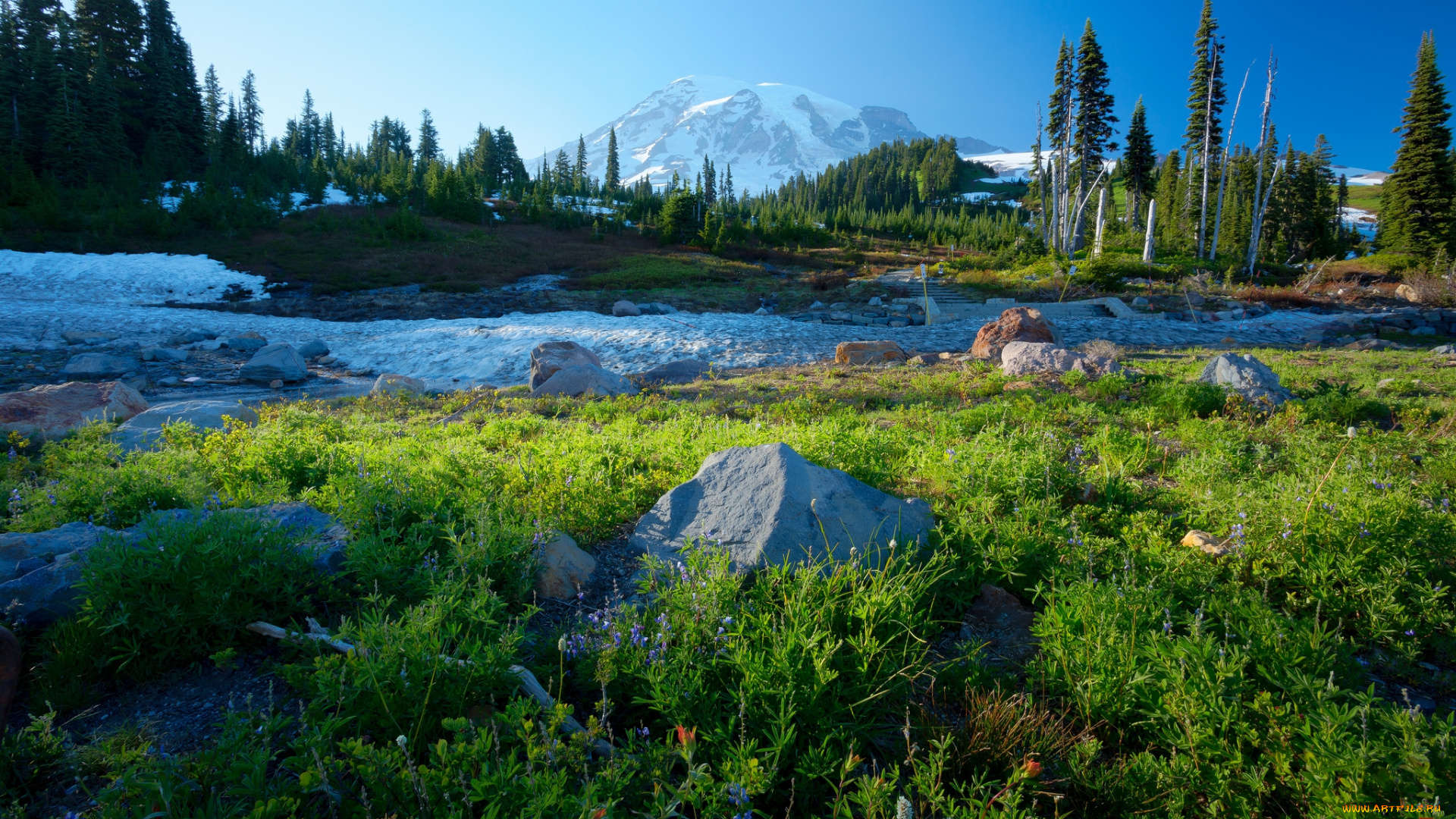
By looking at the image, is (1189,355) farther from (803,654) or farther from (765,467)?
(803,654)

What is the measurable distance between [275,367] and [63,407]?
6.47 meters

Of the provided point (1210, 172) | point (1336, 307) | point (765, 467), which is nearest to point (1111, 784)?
point (765, 467)

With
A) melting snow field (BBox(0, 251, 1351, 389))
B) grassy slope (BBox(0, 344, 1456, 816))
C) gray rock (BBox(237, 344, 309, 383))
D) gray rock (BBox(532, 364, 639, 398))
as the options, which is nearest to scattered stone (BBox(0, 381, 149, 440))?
grassy slope (BBox(0, 344, 1456, 816))

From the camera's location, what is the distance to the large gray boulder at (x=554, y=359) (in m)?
11.2

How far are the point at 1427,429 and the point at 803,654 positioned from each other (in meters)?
8.21

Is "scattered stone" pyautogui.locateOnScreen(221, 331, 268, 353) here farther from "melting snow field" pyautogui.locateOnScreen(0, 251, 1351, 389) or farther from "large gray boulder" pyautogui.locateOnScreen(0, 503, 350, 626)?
"large gray boulder" pyautogui.locateOnScreen(0, 503, 350, 626)

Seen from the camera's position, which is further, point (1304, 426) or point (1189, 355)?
point (1189, 355)

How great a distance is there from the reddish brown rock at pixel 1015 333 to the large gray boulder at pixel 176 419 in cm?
1272

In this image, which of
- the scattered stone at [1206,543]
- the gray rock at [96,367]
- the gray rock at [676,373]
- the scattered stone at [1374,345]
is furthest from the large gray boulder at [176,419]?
the scattered stone at [1374,345]

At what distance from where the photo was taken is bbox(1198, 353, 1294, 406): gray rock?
7242 millimetres

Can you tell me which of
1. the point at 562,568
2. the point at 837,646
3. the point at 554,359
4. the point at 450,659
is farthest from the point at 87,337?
the point at 837,646

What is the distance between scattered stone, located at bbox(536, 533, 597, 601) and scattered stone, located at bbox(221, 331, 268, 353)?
18777mm

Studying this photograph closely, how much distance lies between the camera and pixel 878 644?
2568mm

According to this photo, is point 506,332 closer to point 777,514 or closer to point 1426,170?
point 777,514
